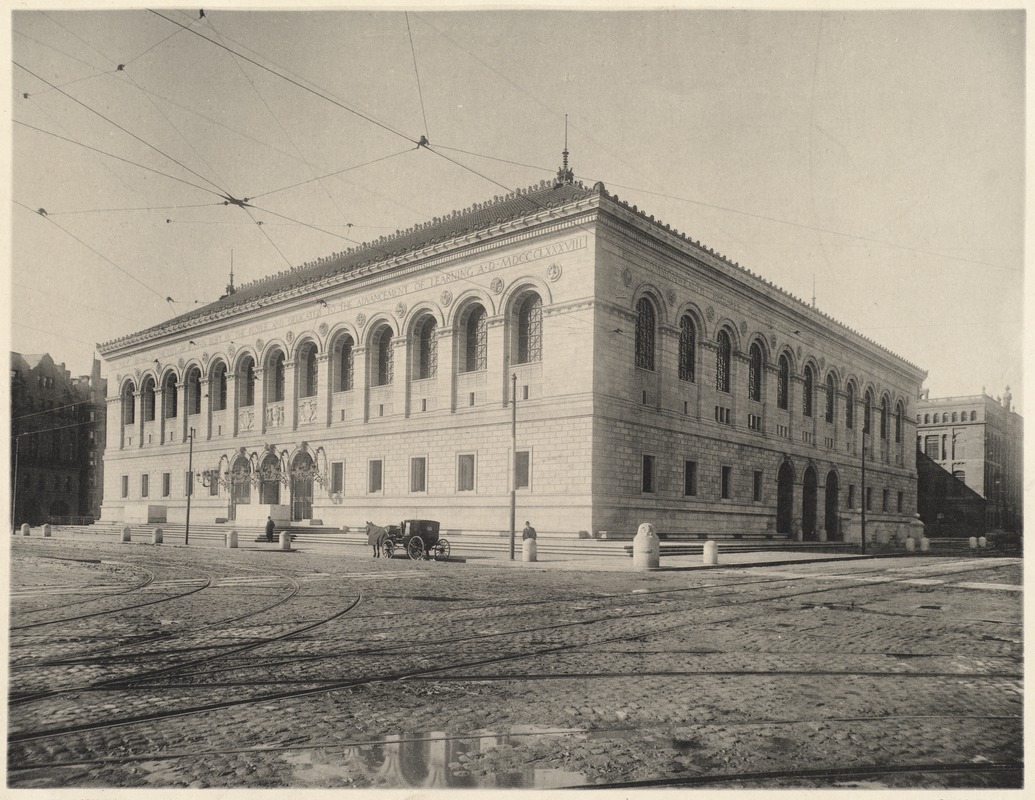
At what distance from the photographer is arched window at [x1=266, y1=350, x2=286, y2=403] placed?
43.7 m

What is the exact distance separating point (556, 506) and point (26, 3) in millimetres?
24642

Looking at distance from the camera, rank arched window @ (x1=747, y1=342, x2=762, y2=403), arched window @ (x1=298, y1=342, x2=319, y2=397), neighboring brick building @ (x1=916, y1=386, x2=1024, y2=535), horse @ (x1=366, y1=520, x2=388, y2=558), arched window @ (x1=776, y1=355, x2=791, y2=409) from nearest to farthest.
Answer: horse @ (x1=366, y1=520, x2=388, y2=558) → arched window @ (x1=747, y1=342, x2=762, y2=403) → arched window @ (x1=776, y1=355, x2=791, y2=409) → arched window @ (x1=298, y1=342, x2=319, y2=397) → neighboring brick building @ (x1=916, y1=386, x2=1024, y2=535)

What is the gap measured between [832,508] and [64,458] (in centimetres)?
5489

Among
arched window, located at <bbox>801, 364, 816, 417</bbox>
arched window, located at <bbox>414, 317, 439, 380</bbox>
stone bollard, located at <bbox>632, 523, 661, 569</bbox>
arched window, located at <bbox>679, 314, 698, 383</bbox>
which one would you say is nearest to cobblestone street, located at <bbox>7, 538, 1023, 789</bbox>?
stone bollard, located at <bbox>632, 523, 661, 569</bbox>

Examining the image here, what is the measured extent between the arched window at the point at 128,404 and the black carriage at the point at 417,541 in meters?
35.9

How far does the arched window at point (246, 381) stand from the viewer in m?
45.5

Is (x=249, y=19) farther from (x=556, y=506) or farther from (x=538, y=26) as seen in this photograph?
(x=556, y=506)

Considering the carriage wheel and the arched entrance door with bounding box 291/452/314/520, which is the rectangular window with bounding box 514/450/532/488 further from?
the arched entrance door with bounding box 291/452/314/520

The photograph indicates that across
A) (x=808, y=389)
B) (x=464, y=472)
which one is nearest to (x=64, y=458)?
(x=464, y=472)

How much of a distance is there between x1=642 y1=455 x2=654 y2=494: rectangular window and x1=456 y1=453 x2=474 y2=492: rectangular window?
287 inches

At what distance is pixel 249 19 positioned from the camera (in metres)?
8.37

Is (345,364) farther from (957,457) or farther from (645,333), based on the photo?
(957,457)

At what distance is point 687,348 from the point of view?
34938 millimetres

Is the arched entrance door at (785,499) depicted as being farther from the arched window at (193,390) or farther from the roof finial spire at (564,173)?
the arched window at (193,390)
